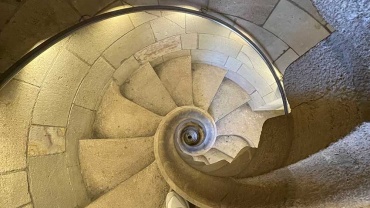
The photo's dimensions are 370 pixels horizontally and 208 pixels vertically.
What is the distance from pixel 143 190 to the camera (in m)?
3.95

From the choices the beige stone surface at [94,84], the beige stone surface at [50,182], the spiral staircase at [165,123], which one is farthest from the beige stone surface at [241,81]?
the beige stone surface at [50,182]

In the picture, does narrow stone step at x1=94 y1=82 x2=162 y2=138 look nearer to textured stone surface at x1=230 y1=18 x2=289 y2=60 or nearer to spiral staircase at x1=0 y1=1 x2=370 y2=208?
spiral staircase at x1=0 y1=1 x2=370 y2=208

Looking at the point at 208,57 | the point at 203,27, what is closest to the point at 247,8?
the point at 203,27

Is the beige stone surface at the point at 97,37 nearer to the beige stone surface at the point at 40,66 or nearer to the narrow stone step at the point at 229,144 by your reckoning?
the beige stone surface at the point at 40,66

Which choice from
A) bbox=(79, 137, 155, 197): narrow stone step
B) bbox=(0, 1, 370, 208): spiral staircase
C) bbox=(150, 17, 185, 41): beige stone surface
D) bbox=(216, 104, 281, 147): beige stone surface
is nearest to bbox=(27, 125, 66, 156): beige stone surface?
bbox=(0, 1, 370, 208): spiral staircase

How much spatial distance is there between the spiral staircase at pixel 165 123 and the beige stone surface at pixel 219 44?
3cm

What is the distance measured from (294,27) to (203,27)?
1.25m

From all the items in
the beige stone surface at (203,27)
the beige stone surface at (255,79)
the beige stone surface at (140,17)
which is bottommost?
the beige stone surface at (255,79)

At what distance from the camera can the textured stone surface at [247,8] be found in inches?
111

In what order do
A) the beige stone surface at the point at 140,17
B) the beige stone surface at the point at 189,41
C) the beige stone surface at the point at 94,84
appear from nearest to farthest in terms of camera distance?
the beige stone surface at the point at 140,17 < the beige stone surface at the point at 94,84 < the beige stone surface at the point at 189,41

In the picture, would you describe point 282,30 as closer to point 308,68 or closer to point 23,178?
point 308,68

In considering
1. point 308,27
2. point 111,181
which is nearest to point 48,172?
point 111,181

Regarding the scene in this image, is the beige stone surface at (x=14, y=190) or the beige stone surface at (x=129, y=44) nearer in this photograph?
the beige stone surface at (x=14, y=190)

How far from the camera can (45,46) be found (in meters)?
2.31
